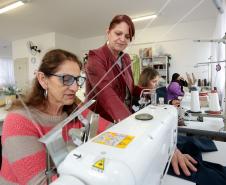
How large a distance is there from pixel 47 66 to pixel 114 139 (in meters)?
0.45

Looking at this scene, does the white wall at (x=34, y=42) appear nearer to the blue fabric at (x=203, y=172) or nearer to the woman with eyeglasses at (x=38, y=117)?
the woman with eyeglasses at (x=38, y=117)

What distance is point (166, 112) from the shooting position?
784 millimetres

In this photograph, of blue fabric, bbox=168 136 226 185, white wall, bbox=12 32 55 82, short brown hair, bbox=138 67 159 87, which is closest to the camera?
blue fabric, bbox=168 136 226 185

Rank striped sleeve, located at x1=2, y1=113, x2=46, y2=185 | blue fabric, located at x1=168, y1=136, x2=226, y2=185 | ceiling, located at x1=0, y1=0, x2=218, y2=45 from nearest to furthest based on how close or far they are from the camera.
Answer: striped sleeve, located at x1=2, y1=113, x2=46, y2=185, blue fabric, located at x1=168, y1=136, x2=226, y2=185, ceiling, located at x1=0, y1=0, x2=218, y2=45

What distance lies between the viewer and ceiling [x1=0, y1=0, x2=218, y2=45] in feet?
11.8

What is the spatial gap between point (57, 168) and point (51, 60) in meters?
0.49

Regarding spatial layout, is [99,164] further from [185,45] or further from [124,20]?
[185,45]

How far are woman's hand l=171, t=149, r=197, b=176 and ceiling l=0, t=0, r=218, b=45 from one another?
10.4 feet

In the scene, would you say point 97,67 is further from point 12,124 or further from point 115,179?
point 115,179

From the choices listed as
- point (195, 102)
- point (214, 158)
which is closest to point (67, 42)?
point (195, 102)

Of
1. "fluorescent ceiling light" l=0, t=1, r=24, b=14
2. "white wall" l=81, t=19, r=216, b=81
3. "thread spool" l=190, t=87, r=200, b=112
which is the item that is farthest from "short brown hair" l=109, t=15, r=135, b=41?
"white wall" l=81, t=19, r=216, b=81

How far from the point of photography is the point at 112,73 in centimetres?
102

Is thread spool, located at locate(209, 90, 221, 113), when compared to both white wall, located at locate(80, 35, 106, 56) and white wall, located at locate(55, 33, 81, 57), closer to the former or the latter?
white wall, located at locate(55, 33, 81, 57)

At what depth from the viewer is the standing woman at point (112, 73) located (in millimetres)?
890
